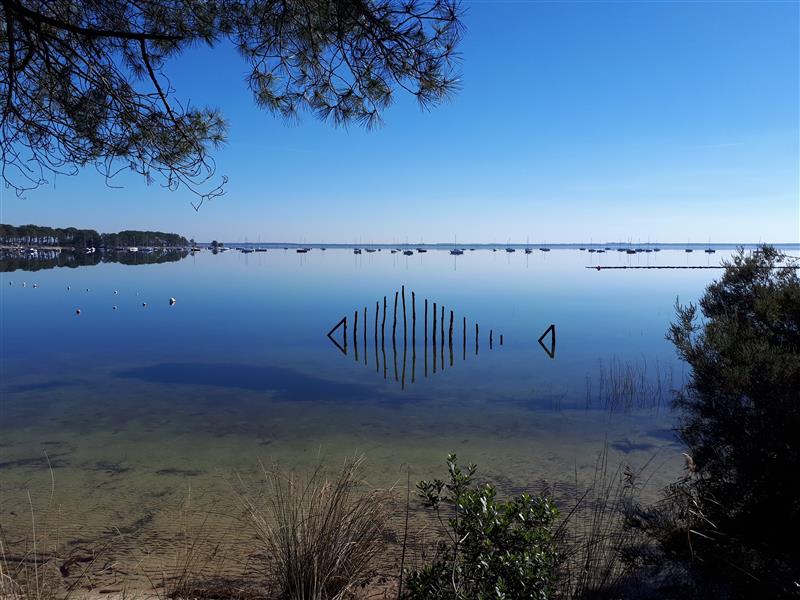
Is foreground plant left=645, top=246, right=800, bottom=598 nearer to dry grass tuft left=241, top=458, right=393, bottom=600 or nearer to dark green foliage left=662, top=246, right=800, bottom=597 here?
dark green foliage left=662, top=246, right=800, bottom=597

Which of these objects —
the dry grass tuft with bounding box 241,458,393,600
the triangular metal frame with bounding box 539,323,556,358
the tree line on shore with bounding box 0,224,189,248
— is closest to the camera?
the dry grass tuft with bounding box 241,458,393,600

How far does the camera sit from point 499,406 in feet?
54.3

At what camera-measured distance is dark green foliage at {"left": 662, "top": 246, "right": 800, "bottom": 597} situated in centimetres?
519

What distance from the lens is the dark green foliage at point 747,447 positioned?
5.19 metres

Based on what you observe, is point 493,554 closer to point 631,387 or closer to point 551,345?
point 631,387

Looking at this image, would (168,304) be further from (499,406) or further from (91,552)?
(91,552)

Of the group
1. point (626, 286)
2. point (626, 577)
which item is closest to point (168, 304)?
point (626, 577)

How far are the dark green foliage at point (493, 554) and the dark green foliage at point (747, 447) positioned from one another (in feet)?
6.93

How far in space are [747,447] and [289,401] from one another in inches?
518

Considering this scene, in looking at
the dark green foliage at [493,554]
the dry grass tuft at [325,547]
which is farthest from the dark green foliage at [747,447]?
the dry grass tuft at [325,547]

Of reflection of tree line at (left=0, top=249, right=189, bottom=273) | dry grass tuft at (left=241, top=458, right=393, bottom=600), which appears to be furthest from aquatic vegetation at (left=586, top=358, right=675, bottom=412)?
reflection of tree line at (left=0, top=249, right=189, bottom=273)

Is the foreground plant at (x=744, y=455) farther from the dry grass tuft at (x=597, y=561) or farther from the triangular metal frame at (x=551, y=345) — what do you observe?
the triangular metal frame at (x=551, y=345)

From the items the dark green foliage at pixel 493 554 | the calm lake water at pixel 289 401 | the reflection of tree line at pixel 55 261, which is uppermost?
the reflection of tree line at pixel 55 261

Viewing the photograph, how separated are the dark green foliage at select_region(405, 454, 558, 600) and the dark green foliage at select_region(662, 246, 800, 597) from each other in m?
2.11
